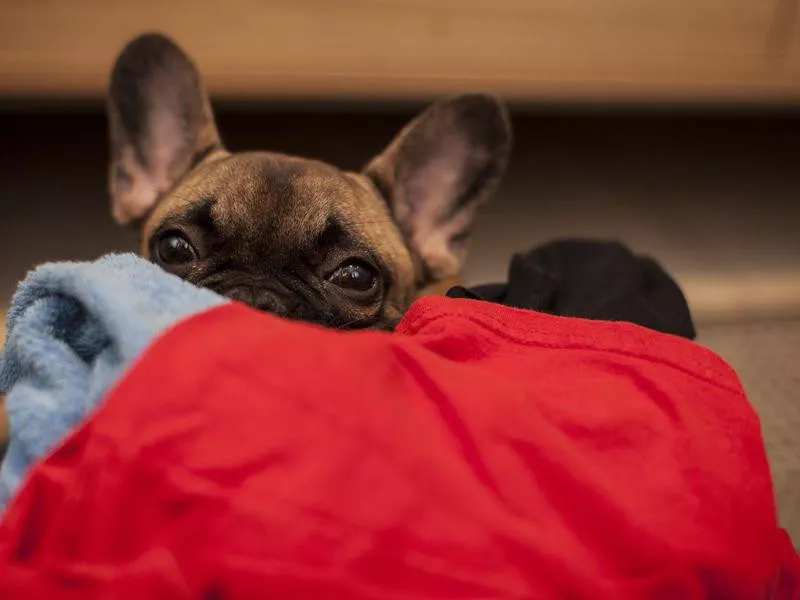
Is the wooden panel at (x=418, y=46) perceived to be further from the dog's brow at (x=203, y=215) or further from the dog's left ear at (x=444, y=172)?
the dog's brow at (x=203, y=215)

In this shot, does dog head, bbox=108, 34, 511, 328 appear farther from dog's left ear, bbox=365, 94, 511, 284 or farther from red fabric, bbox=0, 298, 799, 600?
red fabric, bbox=0, 298, 799, 600

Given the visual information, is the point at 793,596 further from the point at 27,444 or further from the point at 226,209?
the point at 226,209

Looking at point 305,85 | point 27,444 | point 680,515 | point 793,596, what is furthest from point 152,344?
point 305,85

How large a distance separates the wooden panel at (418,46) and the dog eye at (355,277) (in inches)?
12.0

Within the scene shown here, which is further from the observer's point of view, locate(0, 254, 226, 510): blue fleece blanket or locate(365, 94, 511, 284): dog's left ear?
locate(365, 94, 511, 284): dog's left ear

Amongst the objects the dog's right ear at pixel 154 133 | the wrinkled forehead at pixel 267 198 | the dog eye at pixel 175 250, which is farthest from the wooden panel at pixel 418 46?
the dog eye at pixel 175 250

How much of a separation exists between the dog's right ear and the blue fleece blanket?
1.82 feet

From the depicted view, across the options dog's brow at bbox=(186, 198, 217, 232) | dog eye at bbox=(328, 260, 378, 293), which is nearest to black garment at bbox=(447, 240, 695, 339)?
dog eye at bbox=(328, 260, 378, 293)

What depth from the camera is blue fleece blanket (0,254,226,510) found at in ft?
1.38

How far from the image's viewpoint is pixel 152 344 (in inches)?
15.9

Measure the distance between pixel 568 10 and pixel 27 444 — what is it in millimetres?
934

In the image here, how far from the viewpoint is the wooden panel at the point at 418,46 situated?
93 centimetres

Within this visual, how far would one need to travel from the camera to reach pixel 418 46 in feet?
3.32

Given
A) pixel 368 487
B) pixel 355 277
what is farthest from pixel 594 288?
pixel 368 487
